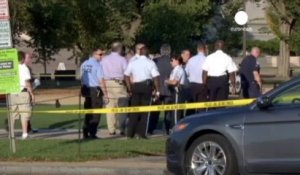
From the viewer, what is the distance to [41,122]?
77.4ft

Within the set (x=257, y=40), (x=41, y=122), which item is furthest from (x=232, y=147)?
(x=257, y=40)

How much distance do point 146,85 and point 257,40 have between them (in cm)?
6944

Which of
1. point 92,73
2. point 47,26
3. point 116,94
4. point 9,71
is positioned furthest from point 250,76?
point 47,26

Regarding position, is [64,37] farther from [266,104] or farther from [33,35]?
[266,104]

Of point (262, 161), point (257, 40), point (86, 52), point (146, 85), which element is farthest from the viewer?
point (257, 40)

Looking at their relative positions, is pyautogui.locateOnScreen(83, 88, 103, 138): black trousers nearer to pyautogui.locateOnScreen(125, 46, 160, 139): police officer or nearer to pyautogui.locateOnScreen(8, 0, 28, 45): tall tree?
pyautogui.locateOnScreen(125, 46, 160, 139): police officer

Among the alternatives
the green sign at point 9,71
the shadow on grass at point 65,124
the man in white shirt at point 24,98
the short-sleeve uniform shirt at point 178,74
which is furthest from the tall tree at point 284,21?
the green sign at point 9,71

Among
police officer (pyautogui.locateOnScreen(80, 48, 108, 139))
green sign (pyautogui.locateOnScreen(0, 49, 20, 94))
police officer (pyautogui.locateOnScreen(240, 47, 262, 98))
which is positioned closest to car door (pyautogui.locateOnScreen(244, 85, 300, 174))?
green sign (pyautogui.locateOnScreen(0, 49, 20, 94))

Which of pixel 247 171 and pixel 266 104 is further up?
pixel 266 104

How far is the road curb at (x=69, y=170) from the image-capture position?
1372cm

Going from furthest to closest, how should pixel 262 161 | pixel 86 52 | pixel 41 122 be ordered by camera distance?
pixel 86 52, pixel 41 122, pixel 262 161

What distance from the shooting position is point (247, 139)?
11.6 metres

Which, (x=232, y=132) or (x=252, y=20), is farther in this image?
(x=252, y=20)

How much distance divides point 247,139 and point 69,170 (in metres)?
3.67
